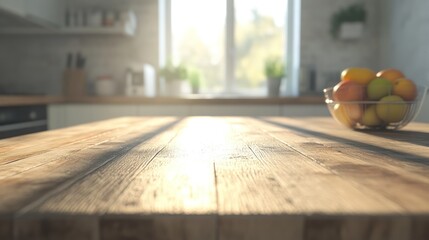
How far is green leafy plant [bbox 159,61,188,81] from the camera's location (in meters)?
3.45


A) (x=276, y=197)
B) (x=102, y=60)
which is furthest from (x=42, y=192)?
(x=102, y=60)

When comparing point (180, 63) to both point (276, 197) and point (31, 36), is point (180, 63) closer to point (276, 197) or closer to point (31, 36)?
point (31, 36)

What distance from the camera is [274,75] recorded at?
3.40 metres

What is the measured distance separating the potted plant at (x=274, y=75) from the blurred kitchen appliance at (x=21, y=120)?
1684mm

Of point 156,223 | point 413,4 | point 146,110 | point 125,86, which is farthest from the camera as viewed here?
point 125,86

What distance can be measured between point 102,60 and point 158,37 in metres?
0.49

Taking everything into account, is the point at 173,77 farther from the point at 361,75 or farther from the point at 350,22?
the point at 361,75

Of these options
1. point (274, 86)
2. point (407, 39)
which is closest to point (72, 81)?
point (274, 86)

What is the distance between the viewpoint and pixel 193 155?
0.70 m

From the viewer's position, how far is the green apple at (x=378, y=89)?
1.12 m

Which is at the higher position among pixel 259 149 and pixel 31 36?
pixel 31 36

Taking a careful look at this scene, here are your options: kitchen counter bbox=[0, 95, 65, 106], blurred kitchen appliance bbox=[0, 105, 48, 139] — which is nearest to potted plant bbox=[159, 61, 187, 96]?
kitchen counter bbox=[0, 95, 65, 106]

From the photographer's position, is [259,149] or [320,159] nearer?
[320,159]

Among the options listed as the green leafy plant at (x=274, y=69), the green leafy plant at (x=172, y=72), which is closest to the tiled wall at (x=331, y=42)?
the green leafy plant at (x=274, y=69)
